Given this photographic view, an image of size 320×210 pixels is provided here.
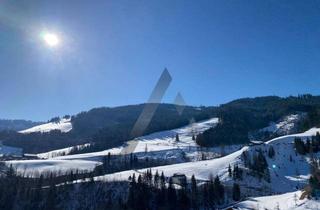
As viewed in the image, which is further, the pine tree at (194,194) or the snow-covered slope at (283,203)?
the pine tree at (194,194)

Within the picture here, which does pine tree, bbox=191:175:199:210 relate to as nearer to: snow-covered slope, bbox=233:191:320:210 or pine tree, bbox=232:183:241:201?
pine tree, bbox=232:183:241:201

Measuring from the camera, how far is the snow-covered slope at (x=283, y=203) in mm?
89375

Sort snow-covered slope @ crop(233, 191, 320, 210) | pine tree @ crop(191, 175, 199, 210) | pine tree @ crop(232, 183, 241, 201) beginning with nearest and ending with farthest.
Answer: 1. snow-covered slope @ crop(233, 191, 320, 210)
2. pine tree @ crop(191, 175, 199, 210)
3. pine tree @ crop(232, 183, 241, 201)

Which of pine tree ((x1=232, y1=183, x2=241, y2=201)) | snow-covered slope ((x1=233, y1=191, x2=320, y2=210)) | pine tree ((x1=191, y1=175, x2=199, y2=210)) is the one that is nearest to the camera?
snow-covered slope ((x1=233, y1=191, x2=320, y2=210))

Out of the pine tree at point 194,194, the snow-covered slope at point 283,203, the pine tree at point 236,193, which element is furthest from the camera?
the pine tree at point 236,193

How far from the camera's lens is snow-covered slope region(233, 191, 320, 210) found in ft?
293

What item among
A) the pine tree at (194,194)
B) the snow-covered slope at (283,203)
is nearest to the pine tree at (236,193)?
the pine tree at (194,194)

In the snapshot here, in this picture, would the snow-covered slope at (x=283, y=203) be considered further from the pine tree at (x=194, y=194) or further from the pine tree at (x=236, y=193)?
the pine tree at (x=236, y=193)

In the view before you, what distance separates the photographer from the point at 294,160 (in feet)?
650

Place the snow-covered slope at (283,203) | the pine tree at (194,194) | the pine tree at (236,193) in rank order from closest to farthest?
the snow-covered slope at (283,203) < the pine tree at (194,194) < the pine tree at (236,193)

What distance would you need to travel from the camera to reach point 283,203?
4043 inches

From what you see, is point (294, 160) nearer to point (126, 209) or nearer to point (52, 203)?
point (126, 209)

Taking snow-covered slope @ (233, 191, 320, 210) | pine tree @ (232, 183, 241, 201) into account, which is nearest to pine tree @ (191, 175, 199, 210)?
pine tree @ (232, 183, 241, 201)

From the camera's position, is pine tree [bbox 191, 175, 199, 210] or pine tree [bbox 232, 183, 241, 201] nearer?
pine tree [bbox 191, 175, 199, 210]
